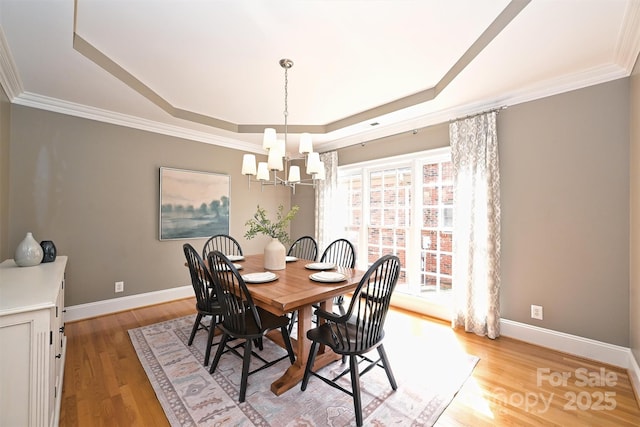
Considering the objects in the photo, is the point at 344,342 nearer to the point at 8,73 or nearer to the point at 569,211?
the point at 569,211

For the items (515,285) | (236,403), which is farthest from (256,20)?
(515,285)

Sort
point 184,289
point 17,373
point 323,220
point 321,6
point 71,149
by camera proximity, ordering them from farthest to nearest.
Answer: point 323,220 < point 184,289 < point 71,149 < point 321,6 < point 17,373

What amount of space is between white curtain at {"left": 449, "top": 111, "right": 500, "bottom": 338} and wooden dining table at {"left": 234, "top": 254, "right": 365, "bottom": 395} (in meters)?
1.38

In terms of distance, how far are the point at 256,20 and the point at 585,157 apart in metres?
2.98

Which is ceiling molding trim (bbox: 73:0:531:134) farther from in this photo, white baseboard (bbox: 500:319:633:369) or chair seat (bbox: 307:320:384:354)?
white baseboard (bbox: 500:319:633:369)

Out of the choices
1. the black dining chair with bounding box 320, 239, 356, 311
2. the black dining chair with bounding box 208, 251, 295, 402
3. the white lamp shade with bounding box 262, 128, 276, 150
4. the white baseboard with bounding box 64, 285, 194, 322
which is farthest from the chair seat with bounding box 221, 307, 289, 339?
the white baseboard with bounding box 64, 285, 194, 322

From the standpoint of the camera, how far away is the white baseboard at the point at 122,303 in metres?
3.17

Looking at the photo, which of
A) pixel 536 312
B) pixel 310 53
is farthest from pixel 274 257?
pixel 536 312

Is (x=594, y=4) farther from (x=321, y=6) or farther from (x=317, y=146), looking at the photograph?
(x=317, y=146)

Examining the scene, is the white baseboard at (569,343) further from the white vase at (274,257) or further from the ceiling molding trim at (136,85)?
the ceiling molding trim at (136,85)

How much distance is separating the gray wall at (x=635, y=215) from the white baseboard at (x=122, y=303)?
190 inches

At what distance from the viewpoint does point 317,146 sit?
482 centimetres

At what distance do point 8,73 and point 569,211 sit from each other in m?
5.15

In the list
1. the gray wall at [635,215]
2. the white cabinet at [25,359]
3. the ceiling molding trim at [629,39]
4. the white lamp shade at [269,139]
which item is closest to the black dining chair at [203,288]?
the white cabinet at [25,359]
